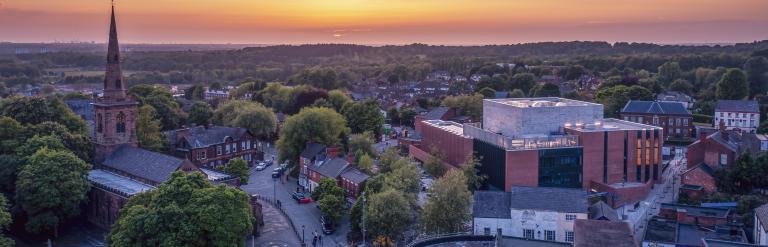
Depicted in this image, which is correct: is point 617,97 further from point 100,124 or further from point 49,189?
point 49,189

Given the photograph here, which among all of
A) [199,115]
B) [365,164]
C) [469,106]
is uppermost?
[469,106]

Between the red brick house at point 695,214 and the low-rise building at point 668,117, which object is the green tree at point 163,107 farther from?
the low-rise building at point 668,117

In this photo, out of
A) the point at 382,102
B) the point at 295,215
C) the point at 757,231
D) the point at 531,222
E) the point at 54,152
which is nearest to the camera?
the point at 757,231

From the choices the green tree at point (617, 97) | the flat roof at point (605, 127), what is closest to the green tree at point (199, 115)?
the flat roof at point (605, 127)

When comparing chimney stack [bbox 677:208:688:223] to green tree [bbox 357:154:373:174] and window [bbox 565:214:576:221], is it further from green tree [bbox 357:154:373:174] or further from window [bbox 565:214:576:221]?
green tree [bbox 357:154:373:174]

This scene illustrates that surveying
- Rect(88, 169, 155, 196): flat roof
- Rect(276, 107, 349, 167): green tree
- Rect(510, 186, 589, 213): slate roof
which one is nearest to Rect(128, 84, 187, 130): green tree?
Rect(276, 107, 349, 167): green tree

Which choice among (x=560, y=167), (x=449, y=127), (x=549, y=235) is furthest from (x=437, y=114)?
(x=549, y=235)

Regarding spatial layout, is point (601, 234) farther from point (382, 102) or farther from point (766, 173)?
point (382, 102)

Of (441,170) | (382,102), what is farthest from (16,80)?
(441,170)
